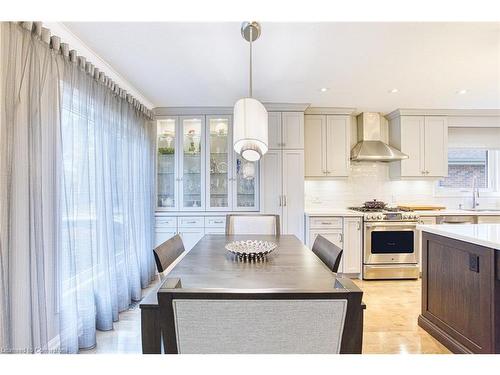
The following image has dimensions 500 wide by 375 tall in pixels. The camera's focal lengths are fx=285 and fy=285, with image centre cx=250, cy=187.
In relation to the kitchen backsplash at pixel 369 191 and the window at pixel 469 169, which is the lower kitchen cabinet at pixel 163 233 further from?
the window at pixel 469 169

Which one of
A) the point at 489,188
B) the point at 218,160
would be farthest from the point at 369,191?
the point at 218,160

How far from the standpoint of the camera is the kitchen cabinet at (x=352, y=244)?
3723 millimetres

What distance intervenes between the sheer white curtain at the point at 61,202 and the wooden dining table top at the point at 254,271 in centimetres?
84

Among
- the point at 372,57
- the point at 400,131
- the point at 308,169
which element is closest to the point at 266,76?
the point at 372,57

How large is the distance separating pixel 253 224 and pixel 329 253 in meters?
1.19

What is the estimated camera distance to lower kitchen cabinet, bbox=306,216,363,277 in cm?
372

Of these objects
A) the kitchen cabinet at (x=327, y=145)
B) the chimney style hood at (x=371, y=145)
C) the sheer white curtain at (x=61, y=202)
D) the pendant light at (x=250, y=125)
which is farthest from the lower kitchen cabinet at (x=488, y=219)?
the sheer white curtain at (x=61, y=202)

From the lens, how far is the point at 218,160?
3.92 metres

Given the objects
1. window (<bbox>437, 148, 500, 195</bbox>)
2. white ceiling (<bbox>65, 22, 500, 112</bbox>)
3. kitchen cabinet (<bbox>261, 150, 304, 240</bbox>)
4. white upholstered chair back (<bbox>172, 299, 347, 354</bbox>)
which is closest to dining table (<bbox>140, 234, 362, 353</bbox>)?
white upholstered chair back (<bbox>172, 299, 347, 354</bbox>)

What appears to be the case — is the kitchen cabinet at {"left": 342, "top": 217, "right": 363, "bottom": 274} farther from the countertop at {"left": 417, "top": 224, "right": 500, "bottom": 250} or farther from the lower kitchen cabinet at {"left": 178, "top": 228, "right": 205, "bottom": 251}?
the lower kitchen cabinet at {"left": 178, "top": 228, "right": 205, "bottom": 251}

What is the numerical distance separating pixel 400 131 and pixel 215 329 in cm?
422

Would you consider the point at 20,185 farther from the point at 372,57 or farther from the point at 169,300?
the point at 372,57

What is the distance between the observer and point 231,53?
2297 millimetres

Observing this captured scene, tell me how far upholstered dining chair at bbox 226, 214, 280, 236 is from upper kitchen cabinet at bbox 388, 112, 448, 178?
2.46m
